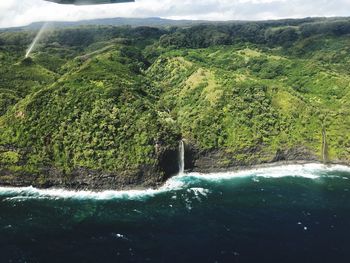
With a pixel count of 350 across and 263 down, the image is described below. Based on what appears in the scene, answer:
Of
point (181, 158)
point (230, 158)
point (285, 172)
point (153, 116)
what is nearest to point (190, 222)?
point (181, 158)

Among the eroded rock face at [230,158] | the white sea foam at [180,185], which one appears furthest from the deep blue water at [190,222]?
the eroded rock face at [230,158]

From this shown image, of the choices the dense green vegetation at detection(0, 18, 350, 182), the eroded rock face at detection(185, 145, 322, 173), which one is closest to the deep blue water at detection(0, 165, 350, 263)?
the eroded rock face at detection(185, 145, 322, 173)

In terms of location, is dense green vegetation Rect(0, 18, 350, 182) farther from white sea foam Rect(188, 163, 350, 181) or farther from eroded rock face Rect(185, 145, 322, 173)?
white sea foam Rect(188, 163, 350, 181)

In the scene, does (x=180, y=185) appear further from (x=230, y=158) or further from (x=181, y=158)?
(x=230, y=158)

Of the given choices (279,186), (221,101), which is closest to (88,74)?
(221,101)

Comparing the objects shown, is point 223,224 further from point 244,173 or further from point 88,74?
point 88,74

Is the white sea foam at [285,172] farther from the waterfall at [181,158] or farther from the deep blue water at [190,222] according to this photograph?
the waterfall at [181,158]

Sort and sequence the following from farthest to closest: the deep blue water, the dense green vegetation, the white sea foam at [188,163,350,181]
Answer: the white sea foam at [188,163,350,181]
the dense green vegetation
the deep blue water
